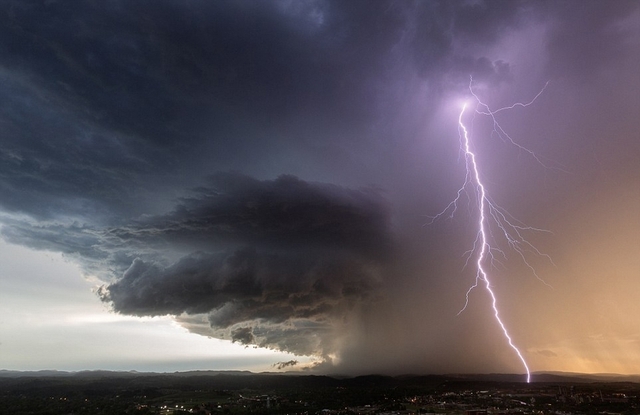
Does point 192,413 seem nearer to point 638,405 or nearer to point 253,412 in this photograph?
point 253,412

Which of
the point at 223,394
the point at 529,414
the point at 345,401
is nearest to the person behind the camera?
the point at 529,414

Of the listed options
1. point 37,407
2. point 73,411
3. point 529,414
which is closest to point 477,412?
point 529,414

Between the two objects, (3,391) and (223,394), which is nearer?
(3,391)

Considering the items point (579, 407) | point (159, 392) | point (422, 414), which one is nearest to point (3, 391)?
point (159, 392)

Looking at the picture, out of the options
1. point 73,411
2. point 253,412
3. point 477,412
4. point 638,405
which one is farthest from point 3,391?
point 638,405

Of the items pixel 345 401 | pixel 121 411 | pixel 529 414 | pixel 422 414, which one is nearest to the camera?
pixel 529 414

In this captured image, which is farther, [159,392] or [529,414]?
[159,392]

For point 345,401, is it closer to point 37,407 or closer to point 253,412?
point 253,412

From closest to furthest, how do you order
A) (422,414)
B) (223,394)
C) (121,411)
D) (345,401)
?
1. (422,414)
2. (121,411)
3. (345,401)
4. (223,394)
